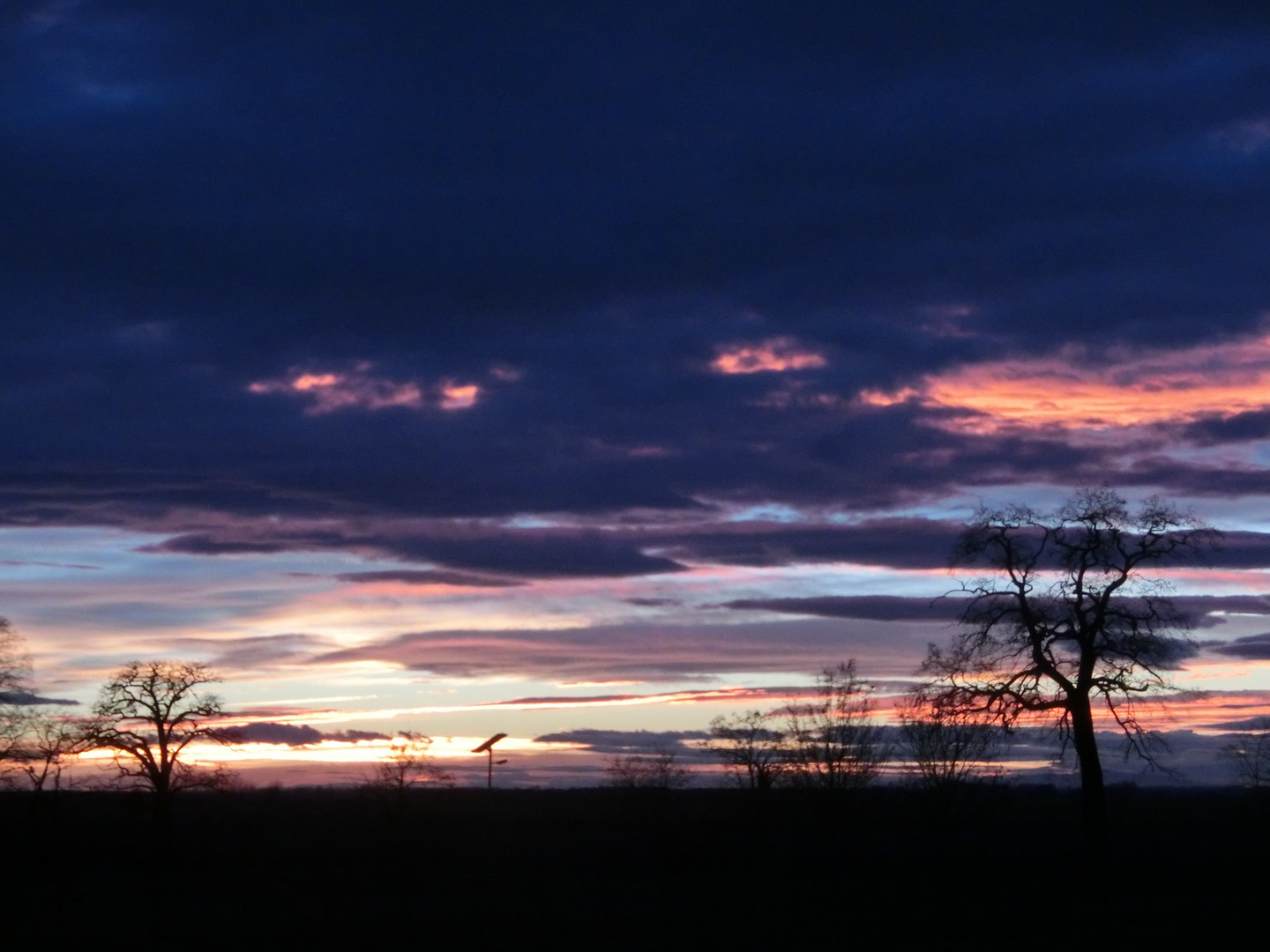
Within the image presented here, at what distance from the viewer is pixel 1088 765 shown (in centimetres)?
4681

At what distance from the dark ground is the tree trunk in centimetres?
110

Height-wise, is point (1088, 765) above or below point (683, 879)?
above

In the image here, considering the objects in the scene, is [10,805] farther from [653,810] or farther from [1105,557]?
[1105,557]

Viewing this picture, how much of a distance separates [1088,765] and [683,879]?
14932mm

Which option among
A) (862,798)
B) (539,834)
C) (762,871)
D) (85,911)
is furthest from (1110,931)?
(539,834)

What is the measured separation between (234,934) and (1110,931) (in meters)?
22.4

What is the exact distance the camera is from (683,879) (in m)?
47.9

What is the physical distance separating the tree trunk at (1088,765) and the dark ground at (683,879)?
1101mm

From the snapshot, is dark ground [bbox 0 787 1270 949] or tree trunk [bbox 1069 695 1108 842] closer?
dark ground [bbox 0 787 1270 949]

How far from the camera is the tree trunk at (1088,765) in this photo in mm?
46531

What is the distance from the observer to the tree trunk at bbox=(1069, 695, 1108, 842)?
46531 millimetres

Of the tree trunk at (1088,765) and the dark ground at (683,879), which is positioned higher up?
the tree trunk at (1088,765)

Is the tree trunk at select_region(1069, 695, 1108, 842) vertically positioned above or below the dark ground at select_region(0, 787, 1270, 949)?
above

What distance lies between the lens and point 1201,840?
56.0 m
